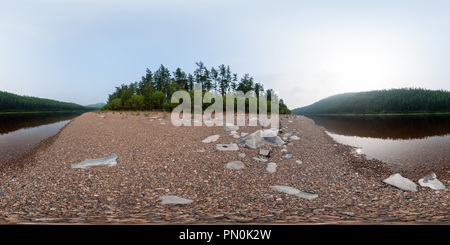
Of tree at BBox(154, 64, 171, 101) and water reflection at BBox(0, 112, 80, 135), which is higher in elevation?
tree at BBox(154, 64, 171, 101)

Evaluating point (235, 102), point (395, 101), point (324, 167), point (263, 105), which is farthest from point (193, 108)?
point (395, 101)

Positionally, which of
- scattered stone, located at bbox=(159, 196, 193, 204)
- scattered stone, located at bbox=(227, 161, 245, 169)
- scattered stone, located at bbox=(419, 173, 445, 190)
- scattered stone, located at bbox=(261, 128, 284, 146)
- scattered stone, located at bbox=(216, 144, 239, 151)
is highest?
scattered stone, located at bbox=(261, 128, 284, 146)

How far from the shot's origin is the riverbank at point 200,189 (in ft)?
13.5

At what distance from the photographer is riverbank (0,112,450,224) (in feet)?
13.5

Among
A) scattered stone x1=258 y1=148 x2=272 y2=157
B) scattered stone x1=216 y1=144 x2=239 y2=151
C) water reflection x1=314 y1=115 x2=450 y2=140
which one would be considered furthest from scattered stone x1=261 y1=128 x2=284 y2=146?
water reflection x1=314 y1=115 x2=450 y2=140

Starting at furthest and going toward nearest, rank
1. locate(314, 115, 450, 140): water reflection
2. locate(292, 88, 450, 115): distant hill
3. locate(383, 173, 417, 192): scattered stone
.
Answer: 1. locate(292, 88, 450, 115): distant hill
2. locate(314, 115, 450, 140): water reflection
3. locate(383, 173, 417, 192): scattered stone

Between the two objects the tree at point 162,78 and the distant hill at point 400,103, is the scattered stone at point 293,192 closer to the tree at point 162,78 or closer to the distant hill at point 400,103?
the tree at point 162,78

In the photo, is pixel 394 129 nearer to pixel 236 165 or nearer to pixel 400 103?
pixel 236 165

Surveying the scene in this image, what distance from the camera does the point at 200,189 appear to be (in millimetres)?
6668

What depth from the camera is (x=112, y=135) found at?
14.0 m

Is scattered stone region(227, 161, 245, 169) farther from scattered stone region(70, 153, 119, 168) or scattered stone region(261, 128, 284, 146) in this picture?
scattered stone region(70, 153, 119, 168)

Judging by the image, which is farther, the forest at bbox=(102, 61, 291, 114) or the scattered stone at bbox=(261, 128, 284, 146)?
the forest at bbox=(102, 61, 291, 114)

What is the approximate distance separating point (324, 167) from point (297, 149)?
8.89ft
